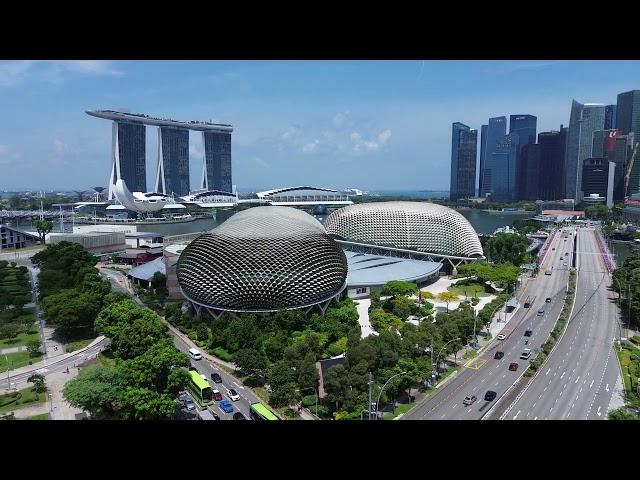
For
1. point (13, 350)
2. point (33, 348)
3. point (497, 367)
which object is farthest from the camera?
point (13, 350)

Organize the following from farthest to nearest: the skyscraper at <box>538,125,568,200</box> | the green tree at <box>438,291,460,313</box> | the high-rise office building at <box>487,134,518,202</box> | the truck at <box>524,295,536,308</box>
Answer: the high-rise office building at <box>487,134,518,202</box>
the skyscraper at <box>538,125,568,200</box>
the green tree at <box>438,291,460,313</box>
the truck at <box>524,295,536,308</box>

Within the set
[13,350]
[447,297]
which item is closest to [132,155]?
[13,350]

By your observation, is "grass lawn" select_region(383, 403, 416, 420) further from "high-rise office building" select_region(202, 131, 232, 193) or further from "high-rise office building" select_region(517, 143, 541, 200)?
"high-rise office building" select_region(202, 131, 232, 193)

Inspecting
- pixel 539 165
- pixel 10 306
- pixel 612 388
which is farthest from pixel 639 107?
pixel 10 306

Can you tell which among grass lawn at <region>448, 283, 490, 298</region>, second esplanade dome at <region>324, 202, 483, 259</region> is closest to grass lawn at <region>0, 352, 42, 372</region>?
second esplanade dome at <region>324, 202, 483, 259</region>

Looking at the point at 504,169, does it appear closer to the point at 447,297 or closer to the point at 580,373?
the point at 447,297
